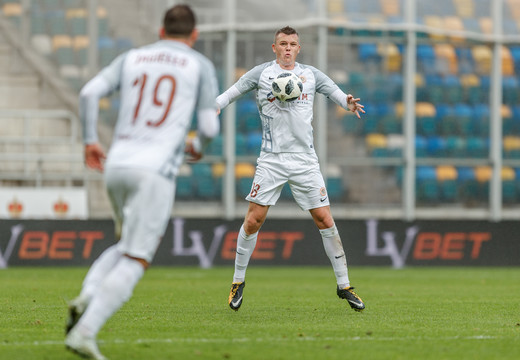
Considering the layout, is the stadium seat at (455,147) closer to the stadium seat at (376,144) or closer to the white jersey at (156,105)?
the stadium seat at (376,144)

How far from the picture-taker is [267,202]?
28.2 ft

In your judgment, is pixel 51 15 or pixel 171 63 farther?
pixel 51 15

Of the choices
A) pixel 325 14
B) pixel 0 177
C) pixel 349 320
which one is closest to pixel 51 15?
pixel 0 177

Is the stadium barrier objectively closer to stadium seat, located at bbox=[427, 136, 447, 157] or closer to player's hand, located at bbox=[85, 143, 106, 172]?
stadium seat, located at bbox=[427, 136, 447, 157]

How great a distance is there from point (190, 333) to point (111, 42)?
1357 centimetres

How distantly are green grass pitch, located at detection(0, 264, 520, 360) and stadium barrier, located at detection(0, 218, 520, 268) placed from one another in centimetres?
327

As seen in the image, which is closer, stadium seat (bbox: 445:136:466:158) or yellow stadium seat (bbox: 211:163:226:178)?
yellow stadium seat (bbox: 211:163:226:178)

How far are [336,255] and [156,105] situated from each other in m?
3.53

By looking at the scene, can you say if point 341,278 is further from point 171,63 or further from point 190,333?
point 171,63

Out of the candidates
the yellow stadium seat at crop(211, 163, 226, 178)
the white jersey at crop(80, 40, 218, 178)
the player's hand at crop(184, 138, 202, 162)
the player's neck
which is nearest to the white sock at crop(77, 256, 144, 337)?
the white jersey at crop(80, 40, 218, 178)

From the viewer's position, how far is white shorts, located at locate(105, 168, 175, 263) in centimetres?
543

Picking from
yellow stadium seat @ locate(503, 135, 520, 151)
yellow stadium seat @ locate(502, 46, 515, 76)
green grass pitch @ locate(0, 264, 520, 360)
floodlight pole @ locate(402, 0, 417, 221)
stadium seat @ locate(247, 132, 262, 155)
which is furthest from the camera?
yellow stadium seat @ locate(502, 46, 515, 76)

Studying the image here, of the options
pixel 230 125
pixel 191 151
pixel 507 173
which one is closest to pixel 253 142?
pixel 230 125

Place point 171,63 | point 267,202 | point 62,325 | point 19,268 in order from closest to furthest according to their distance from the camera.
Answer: point 171,63, point 62,325, point 267,202, point 19,268
